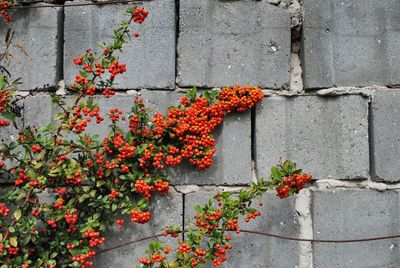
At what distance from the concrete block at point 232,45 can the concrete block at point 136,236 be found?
550 millimetres

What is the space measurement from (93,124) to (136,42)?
43cm

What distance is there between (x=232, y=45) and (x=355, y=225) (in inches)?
38.4

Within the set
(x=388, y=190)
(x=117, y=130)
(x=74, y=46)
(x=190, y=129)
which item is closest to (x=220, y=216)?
(x=190, y=129)

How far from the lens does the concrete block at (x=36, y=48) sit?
8.98ft

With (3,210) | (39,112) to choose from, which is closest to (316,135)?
(39,112)

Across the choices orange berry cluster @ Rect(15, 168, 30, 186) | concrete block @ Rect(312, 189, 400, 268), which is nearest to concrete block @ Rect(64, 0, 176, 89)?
orange berry cluster @ Rect(15, 168, 30, 186)

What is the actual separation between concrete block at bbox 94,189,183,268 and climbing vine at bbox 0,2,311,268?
5cm

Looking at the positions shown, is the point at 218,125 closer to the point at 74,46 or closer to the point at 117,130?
the point at 117,130

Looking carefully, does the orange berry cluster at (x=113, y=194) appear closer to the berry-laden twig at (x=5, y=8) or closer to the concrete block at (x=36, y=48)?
the concrete block at (x=36, y=48)

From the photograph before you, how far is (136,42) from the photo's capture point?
107 inches

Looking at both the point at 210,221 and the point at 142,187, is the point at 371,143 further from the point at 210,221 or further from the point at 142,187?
the point at 142,187

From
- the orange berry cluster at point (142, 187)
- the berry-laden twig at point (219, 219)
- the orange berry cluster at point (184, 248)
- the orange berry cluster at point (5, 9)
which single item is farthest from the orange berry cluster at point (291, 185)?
the orange berry cluster at point (5, 9)

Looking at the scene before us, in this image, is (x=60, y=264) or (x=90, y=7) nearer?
(x=60, y=264)

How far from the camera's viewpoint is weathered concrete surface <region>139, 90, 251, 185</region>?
2635 mm
